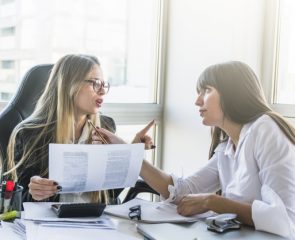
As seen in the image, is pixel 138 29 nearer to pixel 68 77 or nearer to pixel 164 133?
pixel 164 133

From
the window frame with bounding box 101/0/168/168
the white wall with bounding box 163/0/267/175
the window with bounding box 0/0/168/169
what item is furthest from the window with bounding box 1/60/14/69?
the white wall with bounding box 163/0/267/175

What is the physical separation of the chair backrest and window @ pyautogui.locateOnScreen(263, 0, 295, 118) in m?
1.21

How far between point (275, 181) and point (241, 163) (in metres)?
0.17

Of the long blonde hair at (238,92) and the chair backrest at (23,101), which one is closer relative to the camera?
the long blonde hair at (238,92)

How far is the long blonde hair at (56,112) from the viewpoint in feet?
5.49

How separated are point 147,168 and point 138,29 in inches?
55.6

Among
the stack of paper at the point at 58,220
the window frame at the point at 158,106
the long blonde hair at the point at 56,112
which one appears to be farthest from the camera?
the window frame at the point at 158,106

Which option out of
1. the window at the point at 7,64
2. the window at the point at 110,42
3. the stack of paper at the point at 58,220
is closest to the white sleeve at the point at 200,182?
the stack of paper at the point at 58,220

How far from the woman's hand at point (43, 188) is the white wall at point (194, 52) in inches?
54.4

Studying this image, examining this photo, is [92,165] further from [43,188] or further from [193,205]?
[193,205]

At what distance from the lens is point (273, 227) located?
112 centimetres

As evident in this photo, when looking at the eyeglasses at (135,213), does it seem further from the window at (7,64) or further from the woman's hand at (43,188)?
the window at (7,64)

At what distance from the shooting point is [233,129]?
1524mm

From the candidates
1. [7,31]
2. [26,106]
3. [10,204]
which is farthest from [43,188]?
[7,31]
